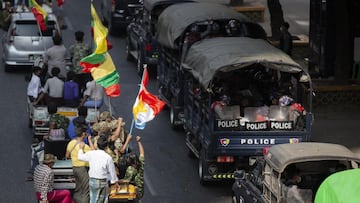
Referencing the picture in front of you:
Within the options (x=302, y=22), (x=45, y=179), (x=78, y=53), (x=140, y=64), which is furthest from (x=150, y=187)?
(x=302, y=22)

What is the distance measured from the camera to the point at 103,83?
20.0m

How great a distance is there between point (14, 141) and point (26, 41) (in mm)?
6912

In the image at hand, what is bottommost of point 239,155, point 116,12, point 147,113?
point 116,12

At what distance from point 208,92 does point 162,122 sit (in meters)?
5.49

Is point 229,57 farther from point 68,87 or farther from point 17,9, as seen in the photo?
point 17,9

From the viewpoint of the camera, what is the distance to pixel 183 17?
2427cm

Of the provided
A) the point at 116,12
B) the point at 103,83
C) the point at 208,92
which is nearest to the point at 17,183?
the point at 103,83

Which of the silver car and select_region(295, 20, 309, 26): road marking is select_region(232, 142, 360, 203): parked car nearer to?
the silver car

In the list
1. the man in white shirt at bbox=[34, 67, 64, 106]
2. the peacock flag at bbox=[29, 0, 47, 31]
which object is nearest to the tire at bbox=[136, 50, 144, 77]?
the peacock flag at bbox=[29, 0, 47, 31]

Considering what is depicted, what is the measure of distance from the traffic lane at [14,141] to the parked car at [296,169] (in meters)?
4.62

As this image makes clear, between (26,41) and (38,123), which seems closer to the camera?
(38,123)

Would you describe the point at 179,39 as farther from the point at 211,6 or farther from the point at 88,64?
the point at 88,64

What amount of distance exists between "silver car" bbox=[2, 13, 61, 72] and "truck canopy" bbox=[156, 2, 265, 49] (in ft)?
15.8

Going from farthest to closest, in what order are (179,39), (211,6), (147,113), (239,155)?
(211,6) < (179,39) < (239,155) < (147,113)
